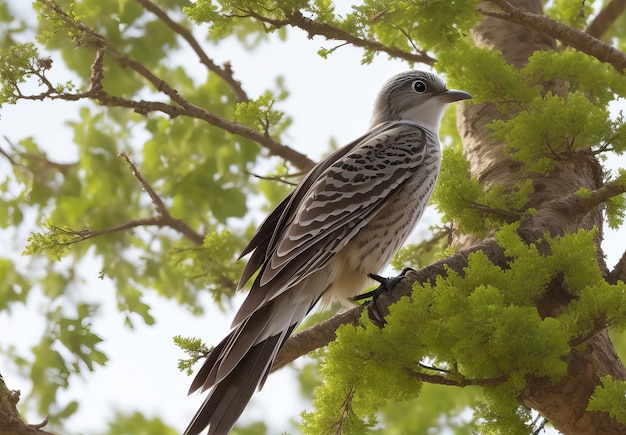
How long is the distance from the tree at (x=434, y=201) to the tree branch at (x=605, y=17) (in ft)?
0.04

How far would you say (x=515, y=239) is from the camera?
324cm

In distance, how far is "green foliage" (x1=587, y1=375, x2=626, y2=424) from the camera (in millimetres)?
2643

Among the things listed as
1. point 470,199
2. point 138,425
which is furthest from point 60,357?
point 470,199

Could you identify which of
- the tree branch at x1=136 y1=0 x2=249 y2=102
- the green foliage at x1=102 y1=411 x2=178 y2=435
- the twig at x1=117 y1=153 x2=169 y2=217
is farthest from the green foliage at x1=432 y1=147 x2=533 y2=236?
the green foliage at x1=102 y1=411 x2=178 y2=435

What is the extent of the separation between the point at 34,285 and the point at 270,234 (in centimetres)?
256

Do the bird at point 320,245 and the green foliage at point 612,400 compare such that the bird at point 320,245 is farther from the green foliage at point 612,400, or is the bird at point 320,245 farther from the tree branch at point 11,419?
the green foliage at point 612,400

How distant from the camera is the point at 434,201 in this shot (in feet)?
13.2

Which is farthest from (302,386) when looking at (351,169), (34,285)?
(351,169)

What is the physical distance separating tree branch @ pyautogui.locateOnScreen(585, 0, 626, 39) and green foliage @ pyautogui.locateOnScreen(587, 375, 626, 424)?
11.5ft

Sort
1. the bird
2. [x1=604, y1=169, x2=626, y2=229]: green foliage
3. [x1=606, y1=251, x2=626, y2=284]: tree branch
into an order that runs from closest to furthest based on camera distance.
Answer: the bird, [x1=606, y1=251, x2=626, y2=284]: tree branch, [x1=604, y1=169, x2=626, y2=229]: green foliage

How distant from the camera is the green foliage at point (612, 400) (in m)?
2.64

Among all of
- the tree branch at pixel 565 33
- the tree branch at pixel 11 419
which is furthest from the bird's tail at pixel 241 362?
the tree branch at pixel 565 33

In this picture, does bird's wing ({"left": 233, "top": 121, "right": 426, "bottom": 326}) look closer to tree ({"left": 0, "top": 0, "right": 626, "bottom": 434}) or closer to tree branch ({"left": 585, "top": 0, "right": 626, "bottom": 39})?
tree ({"left": 0, "top": 0, "right": 626, "bottom": 434})

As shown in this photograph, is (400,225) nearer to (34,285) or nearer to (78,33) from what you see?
(78,33)
